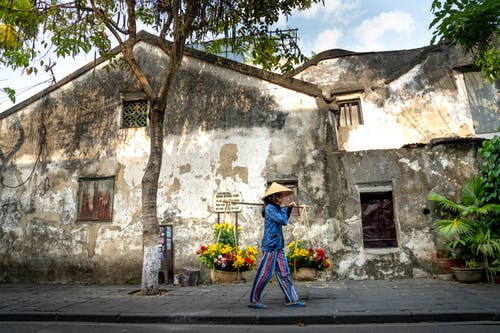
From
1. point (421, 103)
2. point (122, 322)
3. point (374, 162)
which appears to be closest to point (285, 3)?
point (374, 162)

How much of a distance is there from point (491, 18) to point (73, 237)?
35.5 ft

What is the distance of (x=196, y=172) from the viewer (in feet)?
31.8

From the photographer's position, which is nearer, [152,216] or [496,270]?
[496,270]

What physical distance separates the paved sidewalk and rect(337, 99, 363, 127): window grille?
7703 millimetres

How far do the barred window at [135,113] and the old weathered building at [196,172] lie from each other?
3 cm

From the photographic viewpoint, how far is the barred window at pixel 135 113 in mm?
10469

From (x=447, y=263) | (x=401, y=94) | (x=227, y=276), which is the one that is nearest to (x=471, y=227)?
(x=447, y=263)

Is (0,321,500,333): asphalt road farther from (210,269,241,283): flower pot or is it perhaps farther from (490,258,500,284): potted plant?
(490,258,500,284): potted plant

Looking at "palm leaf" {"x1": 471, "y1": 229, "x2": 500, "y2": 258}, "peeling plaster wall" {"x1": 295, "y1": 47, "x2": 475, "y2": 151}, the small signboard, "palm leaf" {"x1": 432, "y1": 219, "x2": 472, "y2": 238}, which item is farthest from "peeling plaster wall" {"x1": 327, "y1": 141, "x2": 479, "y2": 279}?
"peeling plaster wall" {"x1": 295, "y1": 47, "x2": 475, "y2": 151}

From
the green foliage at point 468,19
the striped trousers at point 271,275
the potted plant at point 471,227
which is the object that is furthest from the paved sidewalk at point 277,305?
the green foliage at point 468,19

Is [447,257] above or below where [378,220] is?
below

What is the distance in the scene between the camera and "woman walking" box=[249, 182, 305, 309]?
17.8 feet

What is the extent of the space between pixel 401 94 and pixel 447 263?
8.24m

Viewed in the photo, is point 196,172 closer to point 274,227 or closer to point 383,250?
point 274,227
